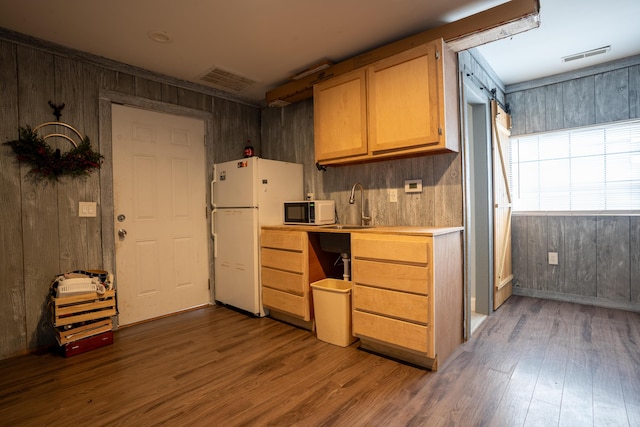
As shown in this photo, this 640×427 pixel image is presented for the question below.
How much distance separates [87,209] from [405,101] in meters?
2.88

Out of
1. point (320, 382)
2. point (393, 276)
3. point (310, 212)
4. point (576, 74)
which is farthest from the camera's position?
point (576, 74)

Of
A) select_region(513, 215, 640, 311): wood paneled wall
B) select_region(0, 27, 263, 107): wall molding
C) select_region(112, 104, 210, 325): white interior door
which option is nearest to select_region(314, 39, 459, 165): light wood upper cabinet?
select_region(0, 27, 263, 107): wall molding

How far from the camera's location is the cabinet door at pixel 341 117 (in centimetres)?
282

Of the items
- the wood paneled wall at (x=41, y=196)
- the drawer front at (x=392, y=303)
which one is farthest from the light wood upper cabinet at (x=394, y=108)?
the wood paneled wall at (x=41, y=196)

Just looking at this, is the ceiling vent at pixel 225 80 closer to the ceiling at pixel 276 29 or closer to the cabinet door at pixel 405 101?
the ceiling at pixel 276 29

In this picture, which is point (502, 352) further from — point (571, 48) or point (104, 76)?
point (104, 76)

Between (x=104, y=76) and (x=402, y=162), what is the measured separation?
2.88 metres

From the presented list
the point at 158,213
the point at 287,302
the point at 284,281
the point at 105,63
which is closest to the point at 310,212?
the point at 284,281

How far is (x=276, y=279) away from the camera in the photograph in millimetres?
3184

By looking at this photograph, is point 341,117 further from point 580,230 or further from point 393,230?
point 580,230

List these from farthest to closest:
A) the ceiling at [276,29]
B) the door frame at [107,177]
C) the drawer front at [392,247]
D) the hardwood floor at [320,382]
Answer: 1. the door frame at [107,177]
2. the ceiling at [276,29]
3. the drawer front at [392,247]
4. the hardwood floor at [320,382]

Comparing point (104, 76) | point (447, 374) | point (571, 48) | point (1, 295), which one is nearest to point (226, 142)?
point (104, 76)

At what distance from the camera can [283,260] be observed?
10.2 ft

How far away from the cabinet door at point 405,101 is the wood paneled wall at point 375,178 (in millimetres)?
376
